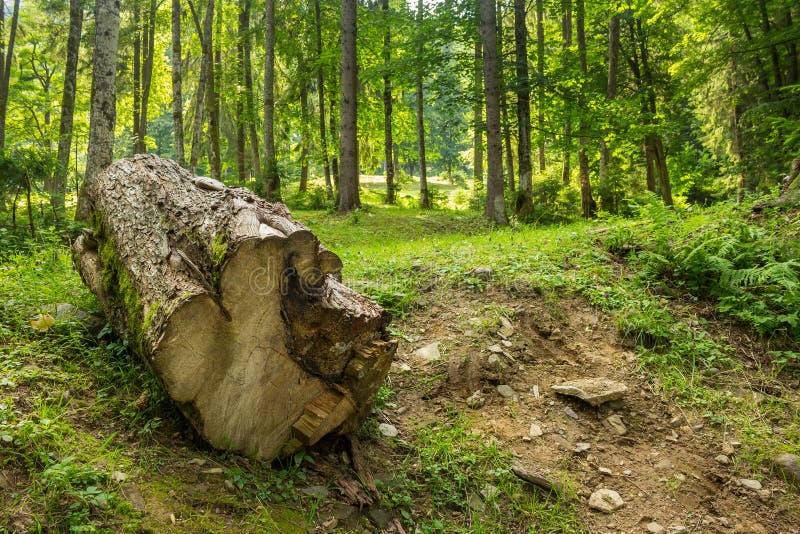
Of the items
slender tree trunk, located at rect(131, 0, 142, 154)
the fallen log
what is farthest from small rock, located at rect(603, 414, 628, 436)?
slender tree trunk, located at rect(131, 0, 142, 154)

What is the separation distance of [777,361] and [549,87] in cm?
990

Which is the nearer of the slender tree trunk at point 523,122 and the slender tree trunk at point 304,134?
the slender tree trunk at point 523,122

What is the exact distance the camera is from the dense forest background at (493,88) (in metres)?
11.5

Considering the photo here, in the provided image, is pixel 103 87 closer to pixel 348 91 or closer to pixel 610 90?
pixel 348 91

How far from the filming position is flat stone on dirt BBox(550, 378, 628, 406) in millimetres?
3996

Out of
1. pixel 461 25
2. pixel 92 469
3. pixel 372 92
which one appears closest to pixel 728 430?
pixel 92 469

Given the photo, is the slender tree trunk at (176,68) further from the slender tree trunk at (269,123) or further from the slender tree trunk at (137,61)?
the slender tree trunk at (137,61)

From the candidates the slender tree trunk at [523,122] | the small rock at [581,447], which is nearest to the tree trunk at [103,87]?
the small rock at [581,447]

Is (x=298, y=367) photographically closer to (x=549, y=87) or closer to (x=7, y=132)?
(x=549, y=87)

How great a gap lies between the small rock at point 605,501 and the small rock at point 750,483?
946 mm

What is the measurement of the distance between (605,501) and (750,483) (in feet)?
3.66

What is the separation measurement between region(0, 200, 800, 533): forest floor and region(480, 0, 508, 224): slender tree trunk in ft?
19.2

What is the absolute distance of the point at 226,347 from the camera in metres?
2.81

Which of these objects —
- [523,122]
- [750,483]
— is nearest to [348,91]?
[523,122]
